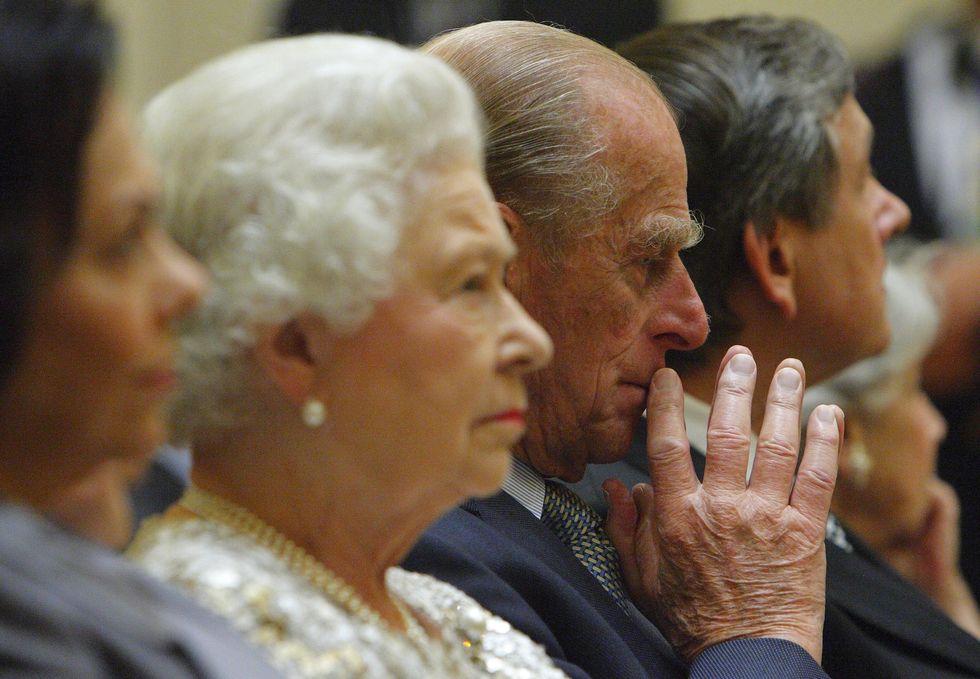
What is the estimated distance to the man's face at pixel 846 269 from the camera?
101 inches

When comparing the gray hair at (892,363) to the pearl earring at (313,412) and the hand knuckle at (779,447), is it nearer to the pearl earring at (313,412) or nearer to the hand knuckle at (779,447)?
the hand knuckle at (779,447)

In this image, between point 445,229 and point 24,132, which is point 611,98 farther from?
point 24,132

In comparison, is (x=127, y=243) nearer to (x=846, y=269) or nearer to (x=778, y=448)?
(x=778, y=448)

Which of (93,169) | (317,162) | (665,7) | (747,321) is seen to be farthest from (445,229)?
(665,7)

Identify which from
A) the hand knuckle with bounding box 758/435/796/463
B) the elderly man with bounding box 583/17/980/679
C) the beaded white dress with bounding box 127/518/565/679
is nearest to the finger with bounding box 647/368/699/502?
the hand knuckle with bounding box 758/435/796/463

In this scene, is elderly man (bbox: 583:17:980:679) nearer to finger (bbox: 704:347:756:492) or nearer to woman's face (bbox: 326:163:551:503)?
finger (bbox: 704:347:756:492)

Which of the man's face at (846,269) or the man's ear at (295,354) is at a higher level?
the man's ear at (295,354)

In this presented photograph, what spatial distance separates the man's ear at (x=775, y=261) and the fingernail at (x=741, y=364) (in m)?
0.54

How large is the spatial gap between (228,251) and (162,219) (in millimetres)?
76

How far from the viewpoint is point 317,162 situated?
4.21ft

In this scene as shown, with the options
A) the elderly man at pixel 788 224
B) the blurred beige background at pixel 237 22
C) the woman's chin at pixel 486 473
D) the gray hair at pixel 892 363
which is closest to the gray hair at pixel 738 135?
the elderly man at pixel 788 224

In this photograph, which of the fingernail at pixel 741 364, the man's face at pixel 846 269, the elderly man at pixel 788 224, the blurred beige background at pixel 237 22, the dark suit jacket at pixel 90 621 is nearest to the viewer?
the dark suit jacket at pixel 90 621

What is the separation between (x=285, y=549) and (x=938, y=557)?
2443mm

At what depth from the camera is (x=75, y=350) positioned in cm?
109
